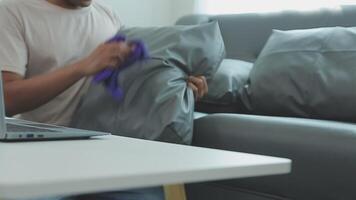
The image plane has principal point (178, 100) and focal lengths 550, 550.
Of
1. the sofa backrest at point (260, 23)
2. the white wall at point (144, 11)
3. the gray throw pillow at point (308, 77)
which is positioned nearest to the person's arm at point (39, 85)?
the gray throw pillow at point (308, 77)

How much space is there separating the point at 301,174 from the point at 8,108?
737mm

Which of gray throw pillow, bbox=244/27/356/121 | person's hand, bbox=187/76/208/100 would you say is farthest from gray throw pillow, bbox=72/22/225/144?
gray throw pillow, bbox=244/27/356/121

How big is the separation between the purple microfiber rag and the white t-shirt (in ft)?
0.49

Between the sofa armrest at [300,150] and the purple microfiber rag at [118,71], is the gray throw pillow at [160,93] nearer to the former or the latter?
the purple microfiber rag at [118,71]

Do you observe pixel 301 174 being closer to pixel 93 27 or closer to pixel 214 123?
pixel 214 123

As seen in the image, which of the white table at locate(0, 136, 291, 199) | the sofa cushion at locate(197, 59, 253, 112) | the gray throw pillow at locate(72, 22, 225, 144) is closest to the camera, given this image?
the white table at locate(0, 136, 291, 199)

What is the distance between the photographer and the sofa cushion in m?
1.78

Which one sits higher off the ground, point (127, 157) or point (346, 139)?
point (127, 157)

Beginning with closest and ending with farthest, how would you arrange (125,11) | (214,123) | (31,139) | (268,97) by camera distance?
1. (31,139)
2. (214,123)
3. (268,97)
4. (125,11)

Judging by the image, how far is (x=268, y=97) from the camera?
5.36ft

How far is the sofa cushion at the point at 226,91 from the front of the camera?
1.78 meters

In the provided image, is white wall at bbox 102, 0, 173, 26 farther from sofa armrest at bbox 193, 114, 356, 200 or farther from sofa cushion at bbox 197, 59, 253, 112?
sofa armrest at bbox 193, 114, 356, 200

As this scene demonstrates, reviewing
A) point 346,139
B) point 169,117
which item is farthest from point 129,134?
point 346,139

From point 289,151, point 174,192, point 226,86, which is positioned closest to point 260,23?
point 226,86
